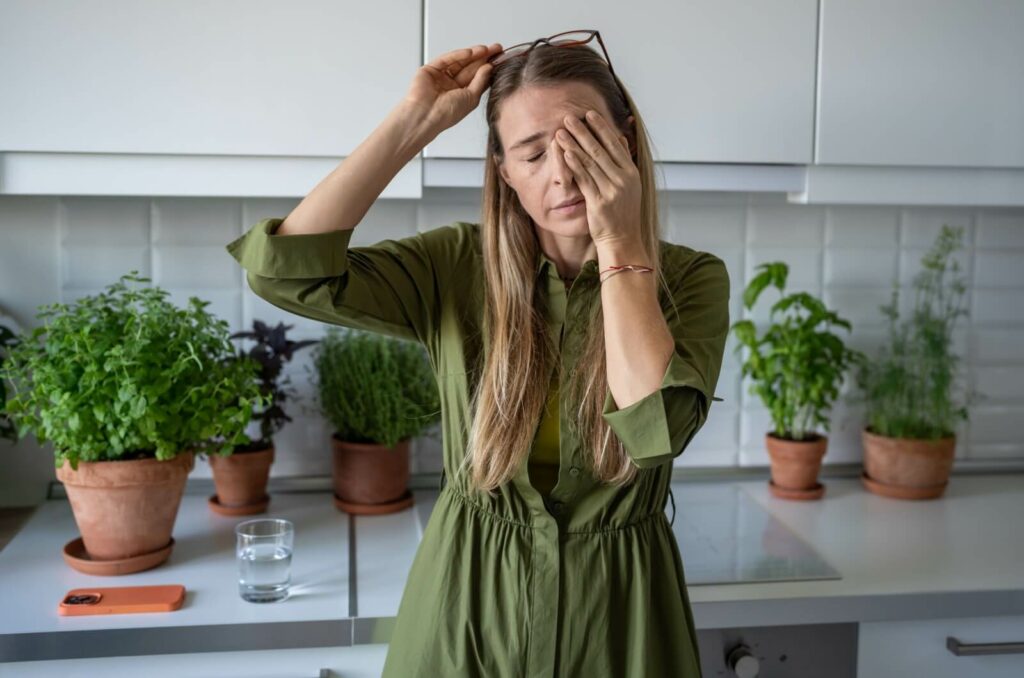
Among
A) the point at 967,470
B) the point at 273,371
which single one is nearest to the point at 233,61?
the point at 273,371

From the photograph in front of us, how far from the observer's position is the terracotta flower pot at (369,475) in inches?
73.8

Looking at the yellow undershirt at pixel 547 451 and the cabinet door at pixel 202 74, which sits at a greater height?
the cabinet door at pixel 202 74

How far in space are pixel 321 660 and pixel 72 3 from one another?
1035mm

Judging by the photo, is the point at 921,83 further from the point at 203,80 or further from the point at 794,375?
the point at 203,80

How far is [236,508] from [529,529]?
2.55 feet

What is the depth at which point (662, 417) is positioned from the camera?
3.72 feet

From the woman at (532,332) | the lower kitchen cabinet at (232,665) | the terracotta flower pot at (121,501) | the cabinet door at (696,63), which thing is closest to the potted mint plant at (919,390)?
the cabinet door at (696,63)

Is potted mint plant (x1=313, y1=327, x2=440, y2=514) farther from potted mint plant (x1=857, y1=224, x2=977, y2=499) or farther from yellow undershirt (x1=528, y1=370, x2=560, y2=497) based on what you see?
potted mint plant (x1=857, y1=224, x2=977, y2=499)

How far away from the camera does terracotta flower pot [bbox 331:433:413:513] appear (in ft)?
6.15

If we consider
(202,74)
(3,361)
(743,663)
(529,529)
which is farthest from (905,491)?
(3,361)

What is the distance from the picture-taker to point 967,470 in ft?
7.43

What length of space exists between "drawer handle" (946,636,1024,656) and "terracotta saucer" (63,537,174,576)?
1.24 meters

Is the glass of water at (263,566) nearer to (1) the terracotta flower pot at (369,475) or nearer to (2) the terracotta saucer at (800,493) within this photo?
(1) the terracotta flower pot at (369,475)

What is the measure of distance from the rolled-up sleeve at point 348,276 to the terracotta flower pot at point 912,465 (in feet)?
3.63
